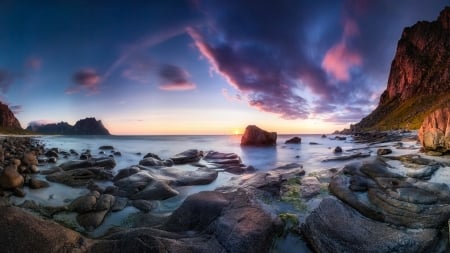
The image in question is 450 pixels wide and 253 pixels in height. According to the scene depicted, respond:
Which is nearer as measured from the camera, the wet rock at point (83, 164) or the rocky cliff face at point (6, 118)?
the wet rock at point (83, 164)

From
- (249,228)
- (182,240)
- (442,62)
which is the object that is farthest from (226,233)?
(442,62)

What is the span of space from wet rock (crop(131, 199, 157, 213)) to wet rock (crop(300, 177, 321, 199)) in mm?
6715

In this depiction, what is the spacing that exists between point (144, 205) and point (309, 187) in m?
8.02

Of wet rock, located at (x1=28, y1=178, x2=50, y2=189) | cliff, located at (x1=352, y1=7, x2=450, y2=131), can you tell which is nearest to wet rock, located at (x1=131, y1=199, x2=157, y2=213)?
wet rock, located at (x1=28, y1=178, x2=50, y2=189)

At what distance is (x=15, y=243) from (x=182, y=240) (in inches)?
141

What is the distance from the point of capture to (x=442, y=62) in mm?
163625

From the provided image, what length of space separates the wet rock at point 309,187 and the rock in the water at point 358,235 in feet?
11.4

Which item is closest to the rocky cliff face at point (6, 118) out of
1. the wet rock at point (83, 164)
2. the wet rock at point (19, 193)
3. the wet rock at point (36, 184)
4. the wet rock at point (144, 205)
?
the wet rock at point (83, 164)

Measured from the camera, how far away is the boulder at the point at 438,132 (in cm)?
1992

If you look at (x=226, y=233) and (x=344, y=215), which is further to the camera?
(x=344, y=215)

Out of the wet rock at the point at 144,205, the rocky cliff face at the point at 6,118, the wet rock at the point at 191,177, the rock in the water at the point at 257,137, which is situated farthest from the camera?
the rocky cliff face at the point at 6,118

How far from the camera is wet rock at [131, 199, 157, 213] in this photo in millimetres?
10070

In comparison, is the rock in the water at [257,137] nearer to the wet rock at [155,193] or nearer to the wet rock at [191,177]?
the wet rock at [191,177]

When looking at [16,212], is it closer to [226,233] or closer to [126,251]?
[126,251]
